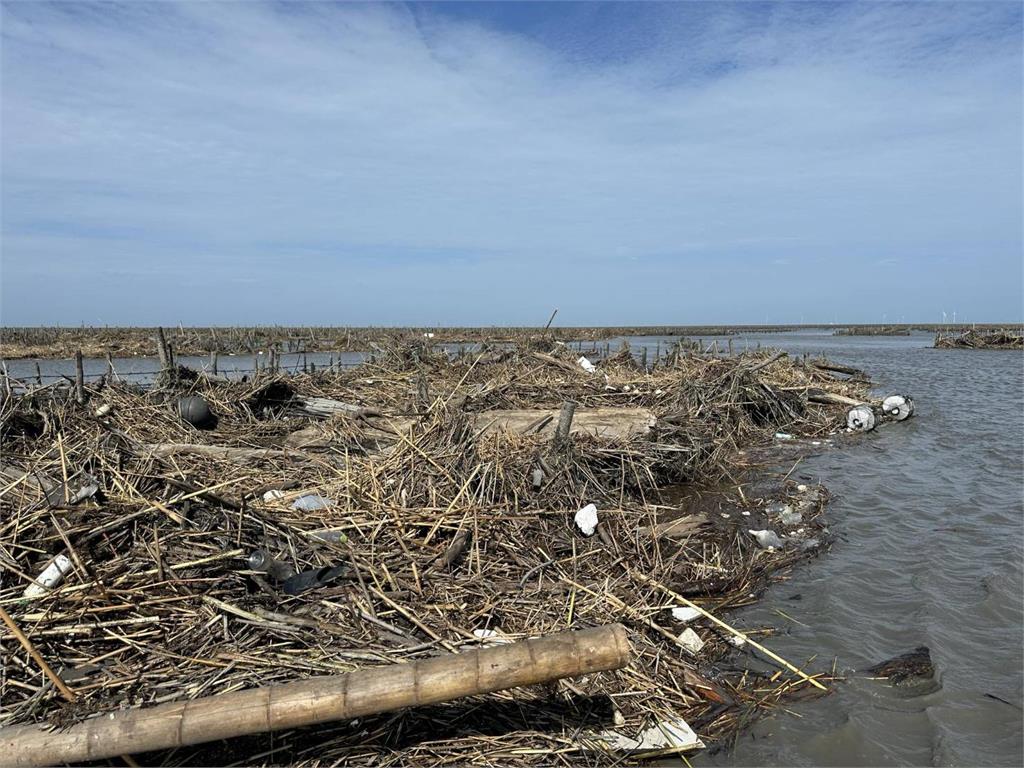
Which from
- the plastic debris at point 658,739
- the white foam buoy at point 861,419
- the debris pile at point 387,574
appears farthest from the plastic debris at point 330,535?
the white foam buoy at point 861,419

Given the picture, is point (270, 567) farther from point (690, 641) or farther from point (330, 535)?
point (690, 641)

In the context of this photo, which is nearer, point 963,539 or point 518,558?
point 518,558

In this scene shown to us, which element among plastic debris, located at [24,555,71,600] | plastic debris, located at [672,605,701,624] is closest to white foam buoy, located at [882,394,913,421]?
plastic debris, located at [672,605,701,624]

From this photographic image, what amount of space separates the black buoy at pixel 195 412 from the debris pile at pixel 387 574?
99cm

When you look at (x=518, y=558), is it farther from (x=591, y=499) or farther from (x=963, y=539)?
(x=963, y=539)

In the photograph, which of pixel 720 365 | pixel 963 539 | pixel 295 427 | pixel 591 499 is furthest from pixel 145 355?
pixel 963 539

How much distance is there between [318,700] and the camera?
2.79 metres

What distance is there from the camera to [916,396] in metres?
17.8

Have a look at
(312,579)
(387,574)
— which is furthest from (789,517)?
(312,579)

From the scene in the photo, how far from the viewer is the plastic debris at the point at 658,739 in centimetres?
339

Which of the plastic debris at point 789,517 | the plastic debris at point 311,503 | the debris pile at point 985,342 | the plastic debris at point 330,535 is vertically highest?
the debris pile at point 985,342

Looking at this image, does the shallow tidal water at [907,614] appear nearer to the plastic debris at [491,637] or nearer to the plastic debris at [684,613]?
the plastic debris at [684,613]

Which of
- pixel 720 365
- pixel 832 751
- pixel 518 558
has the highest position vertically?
pixel 720 365

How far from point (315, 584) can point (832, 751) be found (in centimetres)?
326
